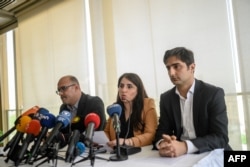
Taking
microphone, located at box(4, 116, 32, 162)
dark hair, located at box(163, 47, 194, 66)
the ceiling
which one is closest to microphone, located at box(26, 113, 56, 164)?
microphone, located at box(4, 116, 32, 162)

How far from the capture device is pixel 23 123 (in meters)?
1.34

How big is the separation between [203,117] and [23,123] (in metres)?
1.07

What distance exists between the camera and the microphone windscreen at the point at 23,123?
1.34 m

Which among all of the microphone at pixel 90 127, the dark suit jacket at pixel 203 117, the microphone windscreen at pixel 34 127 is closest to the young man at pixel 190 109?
the dark suit jacket at pixel 203 117

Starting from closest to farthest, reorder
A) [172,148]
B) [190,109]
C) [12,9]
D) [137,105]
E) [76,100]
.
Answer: [172,148], [190,109], [137,105], [76,100], [12,9]

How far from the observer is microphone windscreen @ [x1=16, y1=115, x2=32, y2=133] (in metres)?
1.34

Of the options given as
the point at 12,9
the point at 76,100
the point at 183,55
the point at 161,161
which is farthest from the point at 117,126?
the point at 12,9

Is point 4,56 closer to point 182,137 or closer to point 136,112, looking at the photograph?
point 136,112

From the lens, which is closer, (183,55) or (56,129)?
(56,129)

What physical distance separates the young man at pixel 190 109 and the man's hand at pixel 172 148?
0.09 m

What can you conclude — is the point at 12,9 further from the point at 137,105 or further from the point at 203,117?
the point at 203,117

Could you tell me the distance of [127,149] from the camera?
50.9 inches

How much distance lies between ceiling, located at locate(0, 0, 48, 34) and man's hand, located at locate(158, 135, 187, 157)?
305 cm

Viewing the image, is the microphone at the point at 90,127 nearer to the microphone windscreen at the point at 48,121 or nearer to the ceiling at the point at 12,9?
the microphone windscreen at the point at 48,121
